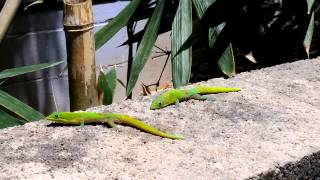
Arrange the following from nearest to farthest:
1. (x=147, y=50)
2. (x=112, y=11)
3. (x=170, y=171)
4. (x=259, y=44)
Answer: (x=170, y=171) < (x=147, y=50) < (x=259, y=44) < (x=112, y=11)

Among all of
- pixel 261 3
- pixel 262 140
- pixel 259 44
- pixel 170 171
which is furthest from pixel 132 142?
pixel 261 3

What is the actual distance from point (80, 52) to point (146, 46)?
1.45 ft

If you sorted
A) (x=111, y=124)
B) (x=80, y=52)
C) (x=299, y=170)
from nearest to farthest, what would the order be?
(x=299, y=170) → (x=111, y=124) → (x=80, y=52)

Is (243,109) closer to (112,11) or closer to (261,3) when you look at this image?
(261,3)

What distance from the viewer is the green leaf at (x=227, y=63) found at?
2185mm

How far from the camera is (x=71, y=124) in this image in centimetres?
150

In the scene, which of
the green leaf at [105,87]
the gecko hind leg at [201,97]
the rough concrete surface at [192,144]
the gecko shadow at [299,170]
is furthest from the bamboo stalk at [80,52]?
the gecko shadow at [299,170]

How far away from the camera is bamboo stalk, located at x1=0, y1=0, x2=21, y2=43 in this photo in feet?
8.23

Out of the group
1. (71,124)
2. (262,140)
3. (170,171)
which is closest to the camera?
(170,171)

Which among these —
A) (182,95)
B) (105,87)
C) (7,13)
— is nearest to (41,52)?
(7,13)

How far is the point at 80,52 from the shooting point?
83.4 inches

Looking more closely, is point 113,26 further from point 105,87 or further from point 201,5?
point 201,5

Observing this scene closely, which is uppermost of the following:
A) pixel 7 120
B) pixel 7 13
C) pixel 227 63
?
pixel 7 13

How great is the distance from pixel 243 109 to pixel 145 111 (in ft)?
0.92
